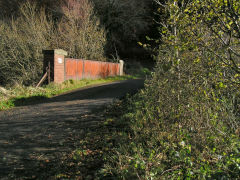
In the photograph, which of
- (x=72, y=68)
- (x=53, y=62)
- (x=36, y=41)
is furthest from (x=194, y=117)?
(x=36, y=41)

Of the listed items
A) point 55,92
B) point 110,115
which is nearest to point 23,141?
point 110,115

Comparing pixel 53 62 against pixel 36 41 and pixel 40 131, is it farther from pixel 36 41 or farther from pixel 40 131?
pixel 40 131

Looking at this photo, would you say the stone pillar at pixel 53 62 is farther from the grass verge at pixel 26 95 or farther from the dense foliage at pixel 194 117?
the dense foliage at pixel 194 117

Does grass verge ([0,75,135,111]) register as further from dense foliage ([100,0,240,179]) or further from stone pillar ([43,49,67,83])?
dense foliage ([100,0,240,179])

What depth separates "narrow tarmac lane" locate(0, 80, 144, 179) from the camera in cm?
414

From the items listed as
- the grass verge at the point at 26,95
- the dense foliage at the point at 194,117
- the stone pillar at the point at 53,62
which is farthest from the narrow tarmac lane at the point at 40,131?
the stone pillar at the point at 53,62

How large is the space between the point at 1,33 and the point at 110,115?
40.9 ft

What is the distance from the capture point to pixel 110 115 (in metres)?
6.63

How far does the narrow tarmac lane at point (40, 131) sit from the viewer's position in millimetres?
4137

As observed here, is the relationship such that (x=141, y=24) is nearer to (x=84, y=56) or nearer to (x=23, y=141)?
(x=84, y=56)

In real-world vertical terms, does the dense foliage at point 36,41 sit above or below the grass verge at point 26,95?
above

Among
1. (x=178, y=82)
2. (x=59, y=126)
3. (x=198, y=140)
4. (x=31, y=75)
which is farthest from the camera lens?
(x=31, y=75)

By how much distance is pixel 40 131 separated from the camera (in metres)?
5.43

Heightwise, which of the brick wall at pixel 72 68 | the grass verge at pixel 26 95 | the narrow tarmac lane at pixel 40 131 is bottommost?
the narrow tarmac lane at pixel 40 131
